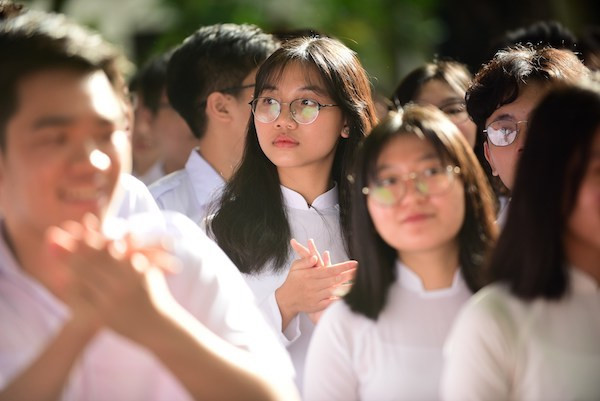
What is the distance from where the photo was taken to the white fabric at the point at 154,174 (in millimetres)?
7007

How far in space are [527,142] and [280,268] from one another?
5.06 ft

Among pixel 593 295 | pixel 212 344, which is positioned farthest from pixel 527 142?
pixel 212 344

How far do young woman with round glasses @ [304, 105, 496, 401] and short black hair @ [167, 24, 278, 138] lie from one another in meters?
2.41

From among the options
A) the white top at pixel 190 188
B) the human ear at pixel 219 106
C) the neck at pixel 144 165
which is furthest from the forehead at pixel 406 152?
the neck at pixel 144 165

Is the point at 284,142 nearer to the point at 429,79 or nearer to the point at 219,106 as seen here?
the point at 219,106

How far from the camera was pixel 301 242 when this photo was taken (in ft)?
12.8

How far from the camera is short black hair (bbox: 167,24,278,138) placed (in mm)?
5016

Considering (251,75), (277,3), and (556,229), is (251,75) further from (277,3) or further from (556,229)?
(277,3)

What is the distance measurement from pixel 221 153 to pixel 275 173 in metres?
1.01

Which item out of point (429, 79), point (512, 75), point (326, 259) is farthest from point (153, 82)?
point (326, 259)

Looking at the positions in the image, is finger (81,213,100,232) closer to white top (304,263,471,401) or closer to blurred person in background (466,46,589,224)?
white top (304,263,471,401)

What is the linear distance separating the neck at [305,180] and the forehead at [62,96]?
1.64 meters

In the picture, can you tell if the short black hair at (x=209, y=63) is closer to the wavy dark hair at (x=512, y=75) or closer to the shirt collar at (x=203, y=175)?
the shirt collar at (x=203, y=175)

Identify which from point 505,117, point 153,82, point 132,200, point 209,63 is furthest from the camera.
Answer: point 153,82
